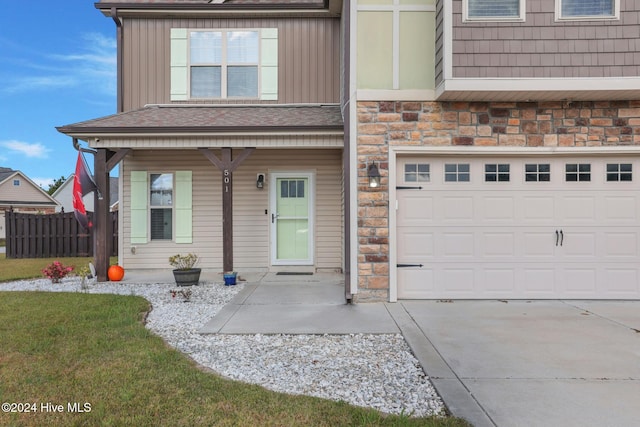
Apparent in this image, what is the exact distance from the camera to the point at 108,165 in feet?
24.4

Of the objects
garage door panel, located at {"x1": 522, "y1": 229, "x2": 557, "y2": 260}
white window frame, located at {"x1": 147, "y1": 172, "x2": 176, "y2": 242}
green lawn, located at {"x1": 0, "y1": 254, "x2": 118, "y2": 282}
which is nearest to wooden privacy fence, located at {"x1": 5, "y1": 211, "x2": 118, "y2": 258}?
green lawn, located at {"x1": 0, "y1": 254, "x2": 118, "y2": 282}

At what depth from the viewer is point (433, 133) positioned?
5.95 m

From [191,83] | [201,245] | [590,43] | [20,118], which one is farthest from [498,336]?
[20,118]

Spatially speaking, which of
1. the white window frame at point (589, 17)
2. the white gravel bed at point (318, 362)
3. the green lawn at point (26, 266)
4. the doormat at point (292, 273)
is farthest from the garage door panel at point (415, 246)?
the green lawn at point (26, 266)

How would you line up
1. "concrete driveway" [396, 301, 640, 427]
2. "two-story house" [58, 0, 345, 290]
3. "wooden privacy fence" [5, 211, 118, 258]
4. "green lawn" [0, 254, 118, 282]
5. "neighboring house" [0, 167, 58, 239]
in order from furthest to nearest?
"neighboring house" [0, 167, 58, 239] < "wooden privacy fence" [5, 211, 118, 258] < "two-story house" [58, 0, 345, 290] < "green lawn" [0, 254, 118, 282] < "concrete driveway" [396, 301, 640, 427]

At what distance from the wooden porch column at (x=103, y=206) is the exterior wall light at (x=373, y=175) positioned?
4449 millimetres

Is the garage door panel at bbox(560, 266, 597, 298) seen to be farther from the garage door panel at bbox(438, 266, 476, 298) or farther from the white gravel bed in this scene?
the white gravel bed

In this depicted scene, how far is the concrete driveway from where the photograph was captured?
275 centimetres

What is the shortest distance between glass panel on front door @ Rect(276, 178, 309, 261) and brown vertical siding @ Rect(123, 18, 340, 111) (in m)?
1.98

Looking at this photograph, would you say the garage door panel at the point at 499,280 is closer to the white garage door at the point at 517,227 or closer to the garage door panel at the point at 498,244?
the white garage door at the point at 517,227

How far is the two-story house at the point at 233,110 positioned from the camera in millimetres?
8719

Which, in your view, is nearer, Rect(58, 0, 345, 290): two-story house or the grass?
the grass

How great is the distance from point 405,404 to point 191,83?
8.12 meters

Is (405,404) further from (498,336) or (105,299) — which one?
(105,299)
